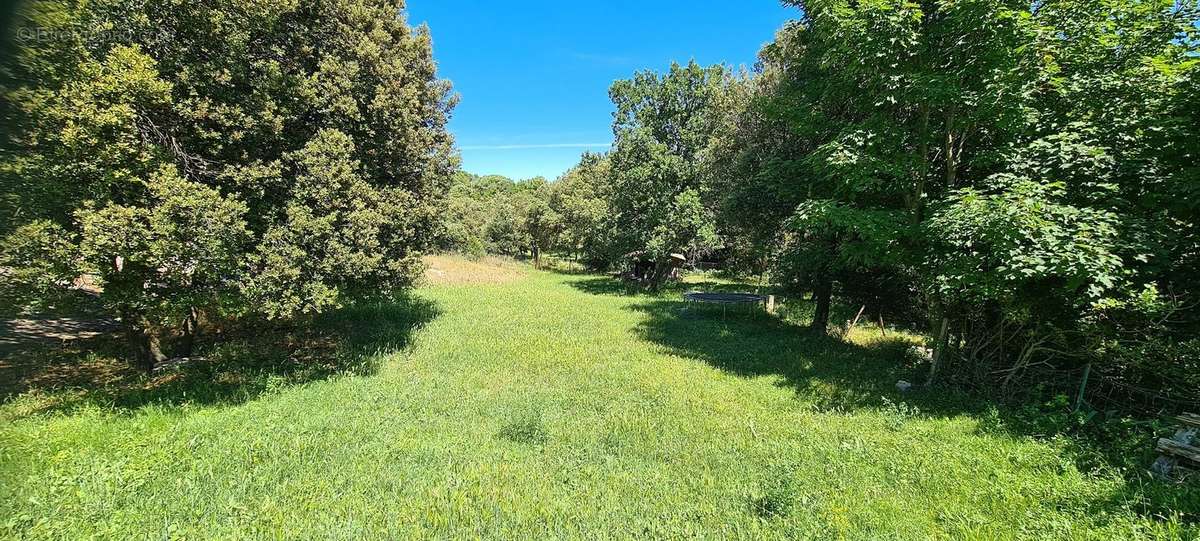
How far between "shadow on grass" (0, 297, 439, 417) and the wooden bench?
1182cm

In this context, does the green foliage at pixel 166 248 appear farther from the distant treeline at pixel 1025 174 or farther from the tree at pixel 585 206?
the tree at pixel 585 206

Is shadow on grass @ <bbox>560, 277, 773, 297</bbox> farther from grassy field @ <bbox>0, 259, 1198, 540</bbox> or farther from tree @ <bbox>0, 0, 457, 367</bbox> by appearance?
tree @ <bbox>0, 0, 457, 367</bbox>

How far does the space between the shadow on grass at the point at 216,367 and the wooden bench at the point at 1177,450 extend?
38.8 feet

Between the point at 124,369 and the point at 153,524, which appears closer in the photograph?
the point at 153,524

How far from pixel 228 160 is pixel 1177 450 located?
13355 millimetres

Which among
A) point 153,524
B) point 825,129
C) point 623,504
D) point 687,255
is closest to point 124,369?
point 153,524

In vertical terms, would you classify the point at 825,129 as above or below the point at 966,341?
above

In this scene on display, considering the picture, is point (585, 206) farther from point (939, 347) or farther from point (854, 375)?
point (939, 347)

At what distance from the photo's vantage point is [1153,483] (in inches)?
185

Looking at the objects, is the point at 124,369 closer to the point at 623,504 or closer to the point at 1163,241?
the point at 623,504

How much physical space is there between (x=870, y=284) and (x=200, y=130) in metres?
14.6

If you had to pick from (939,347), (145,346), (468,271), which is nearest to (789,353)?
(939,347)

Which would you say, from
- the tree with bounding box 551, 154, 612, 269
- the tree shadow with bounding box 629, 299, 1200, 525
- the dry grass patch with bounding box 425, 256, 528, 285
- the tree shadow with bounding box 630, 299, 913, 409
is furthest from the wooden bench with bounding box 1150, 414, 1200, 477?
the tree with bounding box 551, 154, 612, 269

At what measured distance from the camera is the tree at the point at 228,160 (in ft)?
20.2
